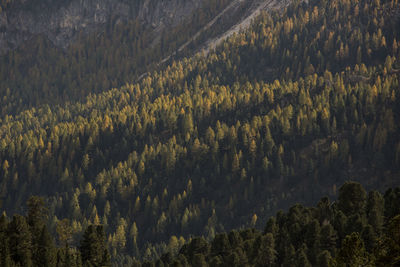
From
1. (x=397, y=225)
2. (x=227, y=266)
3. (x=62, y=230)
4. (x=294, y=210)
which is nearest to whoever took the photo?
(x=397, y=225)

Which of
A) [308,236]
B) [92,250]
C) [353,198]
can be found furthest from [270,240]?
[92,250]

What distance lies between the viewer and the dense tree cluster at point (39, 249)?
101 meters

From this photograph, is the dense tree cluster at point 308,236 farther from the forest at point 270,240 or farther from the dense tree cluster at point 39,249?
the dense tree cluster at point 39,249

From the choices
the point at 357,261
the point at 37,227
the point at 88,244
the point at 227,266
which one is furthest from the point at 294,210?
the point at 357,261

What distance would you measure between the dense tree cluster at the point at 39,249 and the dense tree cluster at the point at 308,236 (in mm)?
13951

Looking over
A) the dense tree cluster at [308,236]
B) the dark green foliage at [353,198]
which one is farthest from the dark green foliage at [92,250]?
the dark green foliage at [353,198]

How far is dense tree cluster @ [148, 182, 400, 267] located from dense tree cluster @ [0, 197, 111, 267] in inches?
549

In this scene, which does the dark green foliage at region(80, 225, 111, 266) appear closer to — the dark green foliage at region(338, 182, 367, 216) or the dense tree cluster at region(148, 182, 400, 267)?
the dense tree cluster at region(148, 182, 400, 267)

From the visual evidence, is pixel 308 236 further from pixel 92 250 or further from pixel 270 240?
pixel 92 250

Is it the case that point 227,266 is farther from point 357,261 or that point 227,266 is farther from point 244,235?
point 357,261

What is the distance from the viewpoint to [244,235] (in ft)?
433

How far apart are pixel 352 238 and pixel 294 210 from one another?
7729cm

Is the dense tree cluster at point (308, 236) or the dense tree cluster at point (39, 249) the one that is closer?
the dense tree cluster at point (39, 249)

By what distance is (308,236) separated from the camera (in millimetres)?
112000
